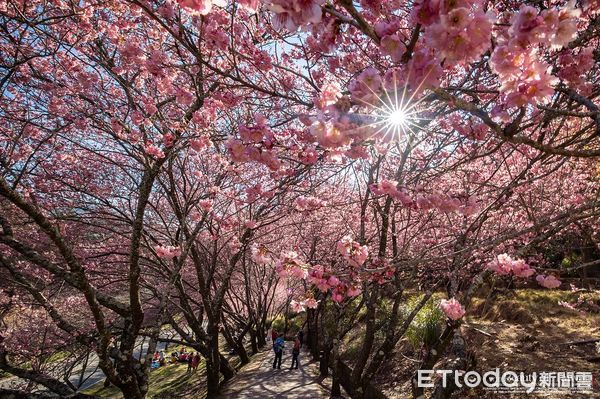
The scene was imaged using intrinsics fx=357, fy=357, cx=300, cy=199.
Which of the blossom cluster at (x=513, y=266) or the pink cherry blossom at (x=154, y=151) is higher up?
the pink cherry blossom at (x=154, y=151)

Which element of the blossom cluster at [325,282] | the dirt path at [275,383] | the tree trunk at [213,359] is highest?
the blossom cluster at [325,282]

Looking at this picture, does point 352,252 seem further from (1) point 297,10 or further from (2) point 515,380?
(2) point 515,380

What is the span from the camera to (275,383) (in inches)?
456

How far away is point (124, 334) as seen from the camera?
5.25 metres

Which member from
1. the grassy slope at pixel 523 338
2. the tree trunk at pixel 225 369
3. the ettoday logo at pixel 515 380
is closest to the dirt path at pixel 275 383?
the tree trunk at pixel 225 369

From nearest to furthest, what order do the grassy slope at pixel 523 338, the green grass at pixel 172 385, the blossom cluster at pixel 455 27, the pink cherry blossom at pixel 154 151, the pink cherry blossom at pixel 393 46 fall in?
the blossom cluster at pixel 455 27
the pink cherry blossom at pixel 393 46
the pink cherry blossom at pixel 154 151
the grassy slope at pixel 523 338
the green grass at pixel 172 385

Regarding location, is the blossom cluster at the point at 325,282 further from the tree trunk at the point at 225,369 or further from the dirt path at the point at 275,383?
the tree trunk at the point at 225,369

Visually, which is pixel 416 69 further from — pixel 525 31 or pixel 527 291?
pixel 527 291

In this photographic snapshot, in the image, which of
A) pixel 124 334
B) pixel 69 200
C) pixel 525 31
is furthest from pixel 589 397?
pixel 69 200

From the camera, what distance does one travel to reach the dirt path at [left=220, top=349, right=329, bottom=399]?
403 inches

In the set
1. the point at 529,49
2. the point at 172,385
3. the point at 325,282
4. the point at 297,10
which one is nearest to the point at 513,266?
the point at 325,282

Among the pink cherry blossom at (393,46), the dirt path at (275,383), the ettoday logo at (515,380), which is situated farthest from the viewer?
the dirt path at (275,383)

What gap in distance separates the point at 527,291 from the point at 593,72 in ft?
35.3

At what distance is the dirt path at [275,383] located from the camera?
1023cm
